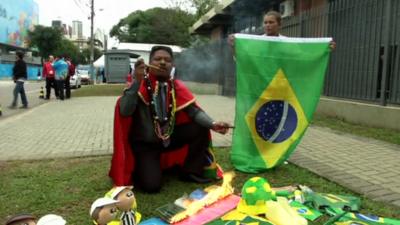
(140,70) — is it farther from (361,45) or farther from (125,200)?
(361,45)

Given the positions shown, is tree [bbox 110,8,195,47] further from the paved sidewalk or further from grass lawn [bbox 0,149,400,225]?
grass lawn [bbox 0,149,400,225]

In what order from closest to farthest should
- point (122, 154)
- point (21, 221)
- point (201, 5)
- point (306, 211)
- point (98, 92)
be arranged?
point (21, 221), point (306, 211), point (122, 154), point (98, 92), point (201, 5)

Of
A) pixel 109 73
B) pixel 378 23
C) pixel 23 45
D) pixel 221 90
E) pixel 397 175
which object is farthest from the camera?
pixel 23 45

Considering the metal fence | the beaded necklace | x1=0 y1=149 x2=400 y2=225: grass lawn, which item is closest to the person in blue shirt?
the metal fence

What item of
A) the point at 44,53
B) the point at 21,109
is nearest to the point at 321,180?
the point at 21,109

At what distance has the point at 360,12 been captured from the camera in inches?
369

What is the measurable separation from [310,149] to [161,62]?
3156 millimetres

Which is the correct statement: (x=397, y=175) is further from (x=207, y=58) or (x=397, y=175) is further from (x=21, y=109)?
(x=207, y=58)

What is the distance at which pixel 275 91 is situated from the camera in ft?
16.1

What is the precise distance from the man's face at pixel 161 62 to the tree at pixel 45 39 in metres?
71.7

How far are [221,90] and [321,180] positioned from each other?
14714mm

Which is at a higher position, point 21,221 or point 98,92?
point 21,221

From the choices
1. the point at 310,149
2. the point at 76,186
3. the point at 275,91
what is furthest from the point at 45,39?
the point at 275,91

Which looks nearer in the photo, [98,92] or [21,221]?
[21,221]
